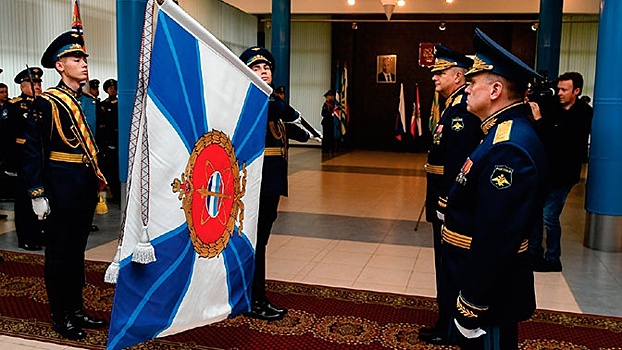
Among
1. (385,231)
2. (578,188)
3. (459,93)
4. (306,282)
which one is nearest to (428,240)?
(385,231)

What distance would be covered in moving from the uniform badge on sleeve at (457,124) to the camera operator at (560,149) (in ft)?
7.02

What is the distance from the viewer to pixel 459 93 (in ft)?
11.2

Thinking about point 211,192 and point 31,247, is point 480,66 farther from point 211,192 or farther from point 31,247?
point 31,247

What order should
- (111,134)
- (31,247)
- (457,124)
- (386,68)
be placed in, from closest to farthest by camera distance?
(457,124), (31,247), (111,134), (386,68)

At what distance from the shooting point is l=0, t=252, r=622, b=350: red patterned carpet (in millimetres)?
3510

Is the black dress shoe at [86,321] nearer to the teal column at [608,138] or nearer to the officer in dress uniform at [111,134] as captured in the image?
the officer in dress uniform at [111,134]

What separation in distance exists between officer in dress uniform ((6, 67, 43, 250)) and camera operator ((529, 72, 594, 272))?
14.7ft

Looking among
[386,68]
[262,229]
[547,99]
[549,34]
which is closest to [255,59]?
[262,229]

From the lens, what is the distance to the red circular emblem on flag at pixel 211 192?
2369mm

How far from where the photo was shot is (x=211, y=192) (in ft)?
8.24

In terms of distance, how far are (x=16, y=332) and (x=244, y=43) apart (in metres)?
13.8

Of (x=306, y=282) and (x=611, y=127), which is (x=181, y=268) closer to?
(x=306, y=282)

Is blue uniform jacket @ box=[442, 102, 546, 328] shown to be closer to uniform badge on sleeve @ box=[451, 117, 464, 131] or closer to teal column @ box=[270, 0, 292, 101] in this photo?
uniform badge on sleeve @ box=[451, 117, 464, 131]

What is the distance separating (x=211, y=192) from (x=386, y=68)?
49.6 ft
